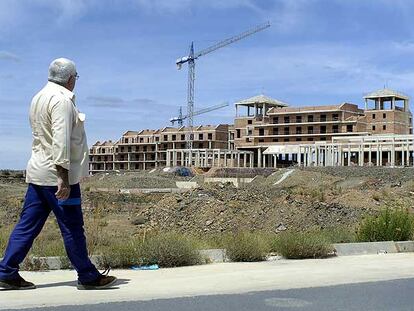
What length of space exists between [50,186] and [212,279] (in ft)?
8.35

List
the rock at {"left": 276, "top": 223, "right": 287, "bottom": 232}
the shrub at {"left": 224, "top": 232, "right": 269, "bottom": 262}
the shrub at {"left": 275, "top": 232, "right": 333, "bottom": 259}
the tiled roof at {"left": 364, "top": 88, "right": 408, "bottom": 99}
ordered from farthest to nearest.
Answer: the tiled roof at {"left": 364, "top": 88, "right": 408, "bottom": 99} < the rock at {"left": 276, "top": 223, "right": 287, "bottom": 232} < the shrub at {"left": 275, "top": 232, "right": 333, "bottom": 259} < the shrub at {"left": 224, "top": 232, "right": 269, "bottom": 262}

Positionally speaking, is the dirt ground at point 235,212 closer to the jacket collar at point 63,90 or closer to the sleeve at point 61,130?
the jacket collar at point 63,90

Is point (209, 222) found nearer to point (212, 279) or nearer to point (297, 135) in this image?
point (212, 279)

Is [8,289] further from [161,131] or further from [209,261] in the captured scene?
[161,131]

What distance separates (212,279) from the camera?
8.16 metres

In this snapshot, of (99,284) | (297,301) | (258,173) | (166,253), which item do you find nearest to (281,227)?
(166,253)

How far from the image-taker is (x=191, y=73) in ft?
617

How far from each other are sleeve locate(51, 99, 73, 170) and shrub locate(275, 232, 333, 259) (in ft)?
16.1

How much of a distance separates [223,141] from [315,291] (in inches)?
5975

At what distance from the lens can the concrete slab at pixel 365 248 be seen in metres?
11.2

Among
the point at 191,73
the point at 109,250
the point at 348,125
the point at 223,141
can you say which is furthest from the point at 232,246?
the point at 191,73

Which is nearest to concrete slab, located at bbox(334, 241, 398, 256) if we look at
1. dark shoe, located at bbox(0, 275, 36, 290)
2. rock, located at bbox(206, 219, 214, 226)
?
dark shoe, located at bbox(0, 275, 36, 290)

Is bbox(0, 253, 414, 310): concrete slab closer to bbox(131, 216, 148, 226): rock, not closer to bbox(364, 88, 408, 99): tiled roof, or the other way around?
bbox(131, 216, 148, 226): rock

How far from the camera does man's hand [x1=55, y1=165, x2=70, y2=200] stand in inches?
259
